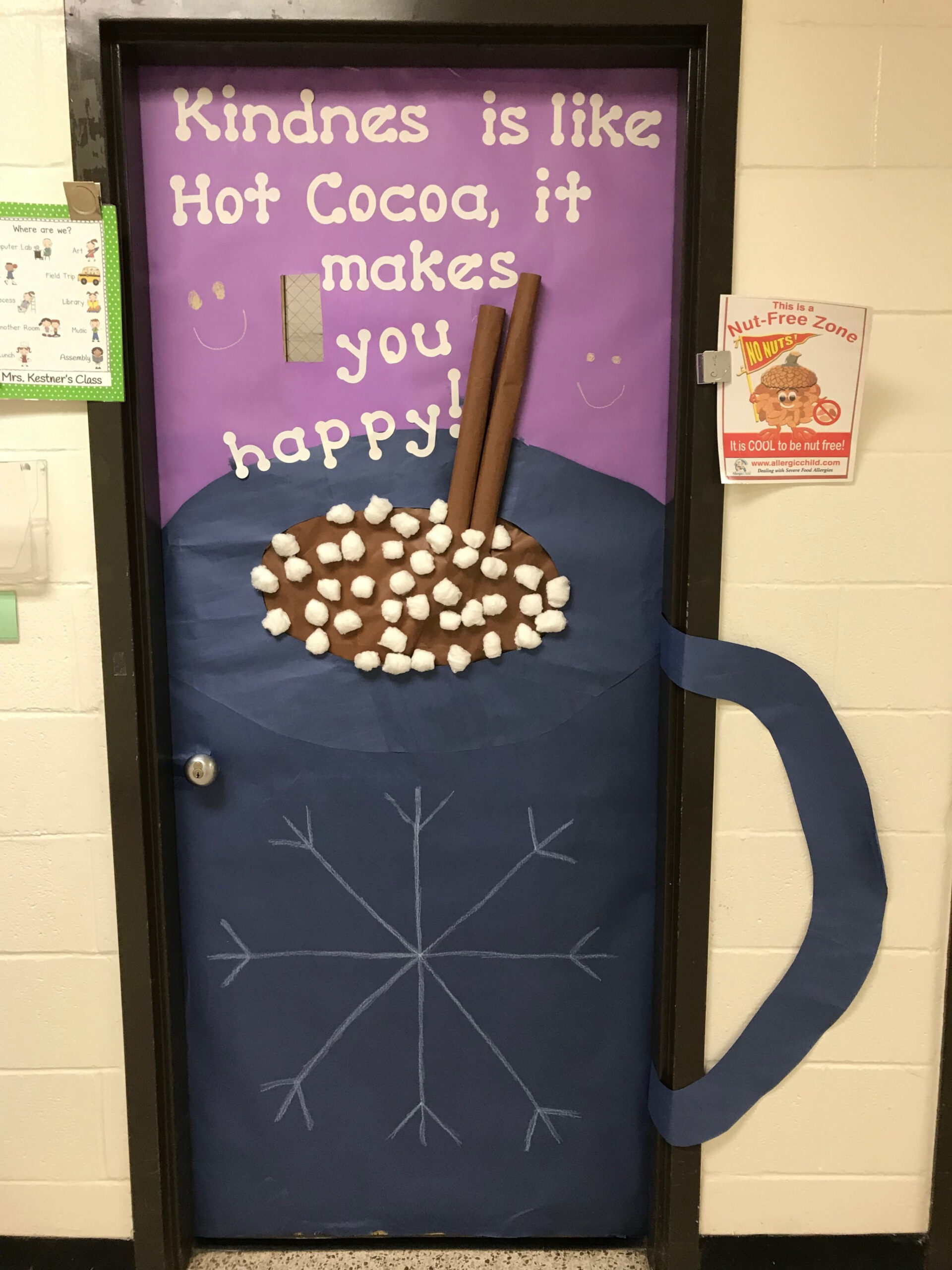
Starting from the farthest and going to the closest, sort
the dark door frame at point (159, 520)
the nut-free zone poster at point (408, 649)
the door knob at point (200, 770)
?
1. the door knob at point (200, 770)
2. the nut-free zone poster at point (408, 649)
3. the dark door frame at point (159, 520)

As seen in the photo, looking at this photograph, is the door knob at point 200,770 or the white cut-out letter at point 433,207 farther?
the door knob at point 200,770

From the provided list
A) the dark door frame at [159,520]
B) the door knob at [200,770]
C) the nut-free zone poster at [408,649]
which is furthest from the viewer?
the door knob at [200,770]

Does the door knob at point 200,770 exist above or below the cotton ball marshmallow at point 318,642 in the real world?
below

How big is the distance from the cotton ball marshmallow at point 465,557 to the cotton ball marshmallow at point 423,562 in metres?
0.04

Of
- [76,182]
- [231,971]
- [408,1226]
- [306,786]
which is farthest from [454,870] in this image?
[76,182]

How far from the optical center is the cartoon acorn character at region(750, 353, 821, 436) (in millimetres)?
1218

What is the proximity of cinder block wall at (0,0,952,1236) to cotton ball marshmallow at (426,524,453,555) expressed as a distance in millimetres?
453

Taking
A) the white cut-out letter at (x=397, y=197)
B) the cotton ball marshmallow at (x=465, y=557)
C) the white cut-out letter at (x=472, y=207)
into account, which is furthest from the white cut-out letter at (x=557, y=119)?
the cotton ball marshmallow at (x=465, y=557)

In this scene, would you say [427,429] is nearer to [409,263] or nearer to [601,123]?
[409,263]

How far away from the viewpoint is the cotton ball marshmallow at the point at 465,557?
1320 mm

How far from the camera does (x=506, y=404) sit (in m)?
1.29

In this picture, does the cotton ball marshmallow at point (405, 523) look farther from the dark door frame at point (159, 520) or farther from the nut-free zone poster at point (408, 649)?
the dark door frame at point (159, 520)

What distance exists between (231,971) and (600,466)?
1.11m

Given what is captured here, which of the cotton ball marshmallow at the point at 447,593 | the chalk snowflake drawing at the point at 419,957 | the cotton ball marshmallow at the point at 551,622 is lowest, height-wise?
the chalk snowflake drawing at the point at 419,957
